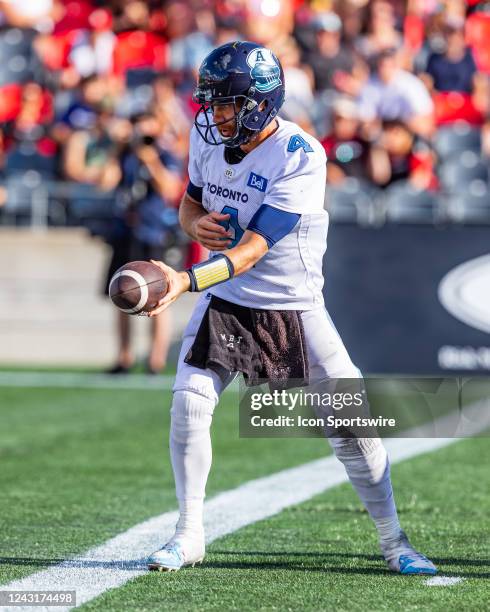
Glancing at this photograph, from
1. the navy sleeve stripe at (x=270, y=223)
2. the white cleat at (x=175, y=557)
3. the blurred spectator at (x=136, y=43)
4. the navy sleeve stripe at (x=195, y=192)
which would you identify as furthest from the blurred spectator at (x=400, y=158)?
the white cleat at (x=175, y=557)

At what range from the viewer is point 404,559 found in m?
4.25

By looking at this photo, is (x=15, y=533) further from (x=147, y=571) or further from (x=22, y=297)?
(x=22, y=297)

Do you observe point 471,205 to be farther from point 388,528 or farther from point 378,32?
point 388,528

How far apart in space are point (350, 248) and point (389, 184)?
238 cm

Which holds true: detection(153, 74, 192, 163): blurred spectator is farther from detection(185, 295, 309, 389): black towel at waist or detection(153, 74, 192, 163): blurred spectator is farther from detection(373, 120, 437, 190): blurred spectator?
detection(185, 295, 309, 389): black towel at waist

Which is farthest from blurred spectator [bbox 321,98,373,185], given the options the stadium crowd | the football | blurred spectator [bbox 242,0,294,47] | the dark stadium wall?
the football

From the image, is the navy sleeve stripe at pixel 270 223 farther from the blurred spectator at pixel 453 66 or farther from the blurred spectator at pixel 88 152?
the blurred spectator at pixel 453 66

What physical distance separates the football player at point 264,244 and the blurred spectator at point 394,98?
8.54m

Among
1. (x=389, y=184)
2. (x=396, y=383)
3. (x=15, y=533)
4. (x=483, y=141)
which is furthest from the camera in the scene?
(x=483, y=141)

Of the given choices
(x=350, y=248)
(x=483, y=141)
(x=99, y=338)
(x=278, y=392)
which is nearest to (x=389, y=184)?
(x=483, y=141)

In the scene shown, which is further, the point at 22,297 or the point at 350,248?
the point at 22,297

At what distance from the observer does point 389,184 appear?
12188 mm

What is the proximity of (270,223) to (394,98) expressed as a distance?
357 inches

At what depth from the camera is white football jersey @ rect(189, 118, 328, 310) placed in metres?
4.27
